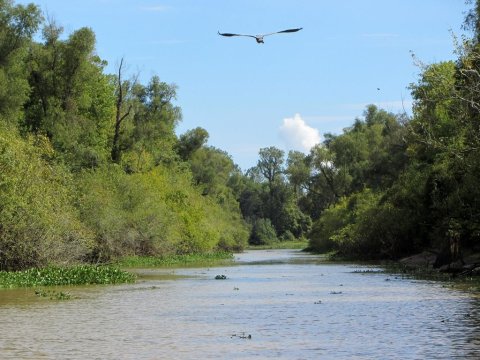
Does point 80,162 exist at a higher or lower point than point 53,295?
higher

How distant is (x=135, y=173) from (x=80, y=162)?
43.0ft

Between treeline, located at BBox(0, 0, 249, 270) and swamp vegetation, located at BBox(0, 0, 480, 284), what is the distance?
112mm

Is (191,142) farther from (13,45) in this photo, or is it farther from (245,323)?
(245,323)

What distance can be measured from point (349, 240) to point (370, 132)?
201 ft

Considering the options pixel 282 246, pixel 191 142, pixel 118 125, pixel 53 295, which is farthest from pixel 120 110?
pixel 282 246

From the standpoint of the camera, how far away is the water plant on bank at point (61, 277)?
36188 mm

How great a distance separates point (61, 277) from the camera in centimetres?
3806

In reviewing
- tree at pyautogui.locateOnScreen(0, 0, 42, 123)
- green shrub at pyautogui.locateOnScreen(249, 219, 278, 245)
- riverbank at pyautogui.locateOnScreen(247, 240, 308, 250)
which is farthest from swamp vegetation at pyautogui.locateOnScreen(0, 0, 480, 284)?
green shrub at pyautogui.locateOnScreen(249, 219, 278, 245)

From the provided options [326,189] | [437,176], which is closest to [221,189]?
[326,189]

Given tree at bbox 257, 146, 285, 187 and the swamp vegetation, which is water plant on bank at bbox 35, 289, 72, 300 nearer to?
the swamp vegetation

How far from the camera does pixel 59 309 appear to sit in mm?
25984

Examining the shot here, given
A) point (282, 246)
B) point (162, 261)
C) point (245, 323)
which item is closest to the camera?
point (245, 323)

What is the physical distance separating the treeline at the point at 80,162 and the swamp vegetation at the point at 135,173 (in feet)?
0.37

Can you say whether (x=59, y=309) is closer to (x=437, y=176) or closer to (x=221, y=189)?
(x=437, y=176)
